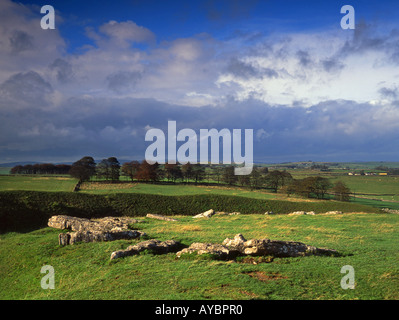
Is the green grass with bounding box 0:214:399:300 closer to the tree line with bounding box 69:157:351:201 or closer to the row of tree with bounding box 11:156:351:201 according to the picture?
the tree line with bounding box 69:157:351:201

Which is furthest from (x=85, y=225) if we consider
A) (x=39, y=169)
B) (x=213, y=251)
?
(x=39, y=169)

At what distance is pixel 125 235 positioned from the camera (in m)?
19.0

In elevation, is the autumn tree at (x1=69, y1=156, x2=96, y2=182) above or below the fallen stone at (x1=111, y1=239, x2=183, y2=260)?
above

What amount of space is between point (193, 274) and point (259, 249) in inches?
172

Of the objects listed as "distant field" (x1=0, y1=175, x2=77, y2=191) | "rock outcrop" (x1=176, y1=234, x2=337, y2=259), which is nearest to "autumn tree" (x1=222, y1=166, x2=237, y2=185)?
"distant field" (x1=0, y1=175, x2=77, y2=191)

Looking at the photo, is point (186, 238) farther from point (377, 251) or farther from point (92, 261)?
point (377, 251)

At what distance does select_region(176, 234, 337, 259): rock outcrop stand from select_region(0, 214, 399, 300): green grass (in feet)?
2.14

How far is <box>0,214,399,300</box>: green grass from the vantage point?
9312 millimetres

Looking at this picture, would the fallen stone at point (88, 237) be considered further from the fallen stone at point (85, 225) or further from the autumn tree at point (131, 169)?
the autumn tree at point (131, 169)

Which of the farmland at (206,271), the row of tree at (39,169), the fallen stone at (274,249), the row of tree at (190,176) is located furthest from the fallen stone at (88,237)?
the row of tree at (39,169)

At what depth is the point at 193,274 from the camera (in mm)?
10891

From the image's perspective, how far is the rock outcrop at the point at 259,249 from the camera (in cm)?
1341

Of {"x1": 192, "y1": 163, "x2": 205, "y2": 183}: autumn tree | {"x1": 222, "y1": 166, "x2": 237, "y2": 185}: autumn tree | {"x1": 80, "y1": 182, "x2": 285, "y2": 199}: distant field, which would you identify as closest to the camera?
{"x1": 80, "y1": 182, "x2": 285, "y2": 199}: distant field
